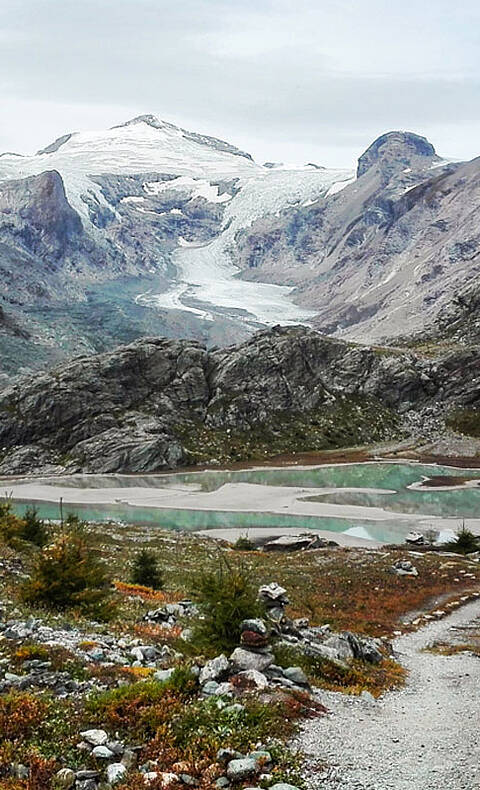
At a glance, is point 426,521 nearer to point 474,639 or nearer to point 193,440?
point 474,639

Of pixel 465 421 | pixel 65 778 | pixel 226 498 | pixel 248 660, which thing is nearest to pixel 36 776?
pixel 65 778

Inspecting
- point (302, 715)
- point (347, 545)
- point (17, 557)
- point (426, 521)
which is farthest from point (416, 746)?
point (426, 521)

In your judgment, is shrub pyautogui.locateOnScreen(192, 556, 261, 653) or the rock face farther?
the rock face

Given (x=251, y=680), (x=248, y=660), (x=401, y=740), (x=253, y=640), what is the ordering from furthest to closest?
(x=253, y=640)
(x=248, y=660)
(x=251, y=680)
(x=401, y=740)

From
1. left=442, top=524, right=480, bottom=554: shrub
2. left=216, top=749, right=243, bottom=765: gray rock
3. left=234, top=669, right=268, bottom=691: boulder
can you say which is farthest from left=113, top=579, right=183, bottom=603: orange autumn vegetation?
left=442, top=524, right=480, bottom=554: shrub

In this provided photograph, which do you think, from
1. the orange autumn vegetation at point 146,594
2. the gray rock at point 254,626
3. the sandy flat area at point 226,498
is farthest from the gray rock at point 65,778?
the sandy flat area at point 226,498

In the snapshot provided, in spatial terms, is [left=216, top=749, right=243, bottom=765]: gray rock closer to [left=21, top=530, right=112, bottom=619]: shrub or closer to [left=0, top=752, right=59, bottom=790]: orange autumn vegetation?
[left=0, top=752, right=59, bottom=790]: orange autumn vegetation

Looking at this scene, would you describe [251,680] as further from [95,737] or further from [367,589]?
[367,589]
